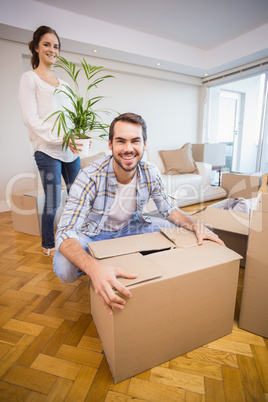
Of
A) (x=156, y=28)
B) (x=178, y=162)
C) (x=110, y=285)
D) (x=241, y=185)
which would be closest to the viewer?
(x=110, y=285)

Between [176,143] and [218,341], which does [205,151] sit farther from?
[218,341]

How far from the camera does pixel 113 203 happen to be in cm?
117

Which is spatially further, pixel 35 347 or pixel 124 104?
pixel 124 104

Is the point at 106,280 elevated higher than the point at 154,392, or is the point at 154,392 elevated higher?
the point at 106,280

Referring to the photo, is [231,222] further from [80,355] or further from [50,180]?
[50,180]

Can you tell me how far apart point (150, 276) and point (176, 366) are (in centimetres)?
42

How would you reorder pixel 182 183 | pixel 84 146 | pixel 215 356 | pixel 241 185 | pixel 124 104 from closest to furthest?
pixel 215 356 → pixel 84 146 → pixel 241 185 → pixel 182 183 → pixel 124 104

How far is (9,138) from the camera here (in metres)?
3.00

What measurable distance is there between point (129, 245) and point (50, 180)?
880 millimetres

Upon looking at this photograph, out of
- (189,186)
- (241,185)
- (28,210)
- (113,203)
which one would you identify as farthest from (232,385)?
(189,186)

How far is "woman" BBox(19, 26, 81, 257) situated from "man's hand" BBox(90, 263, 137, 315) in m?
0.91

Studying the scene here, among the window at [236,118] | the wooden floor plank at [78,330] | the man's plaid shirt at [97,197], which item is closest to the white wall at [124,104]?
the window at [236,118]

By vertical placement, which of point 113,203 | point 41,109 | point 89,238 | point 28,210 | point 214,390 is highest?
point 41,109

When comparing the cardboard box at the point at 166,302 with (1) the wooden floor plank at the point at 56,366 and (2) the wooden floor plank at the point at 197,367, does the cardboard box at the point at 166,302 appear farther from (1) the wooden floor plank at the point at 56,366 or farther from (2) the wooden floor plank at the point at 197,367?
(1) the wooden floor plank at the point at 56,366
